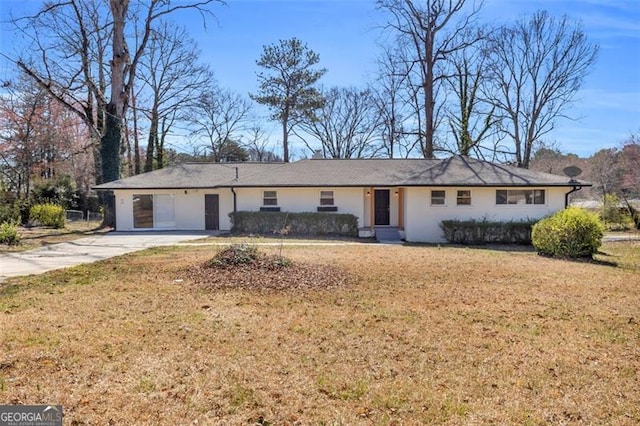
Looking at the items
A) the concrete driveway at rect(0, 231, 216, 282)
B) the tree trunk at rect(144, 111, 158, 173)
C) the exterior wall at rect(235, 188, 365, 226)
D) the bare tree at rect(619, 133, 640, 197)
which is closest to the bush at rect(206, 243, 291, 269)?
the concrete driveway at rect(0, 231, 216, 282)

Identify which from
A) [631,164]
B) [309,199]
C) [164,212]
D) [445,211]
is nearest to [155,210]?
[164,212]

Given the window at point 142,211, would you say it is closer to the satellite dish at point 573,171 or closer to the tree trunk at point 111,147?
the tree trunk at point 111,147

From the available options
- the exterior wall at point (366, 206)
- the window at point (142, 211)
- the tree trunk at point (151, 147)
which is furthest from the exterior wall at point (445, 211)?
the tree trunk at point (151, 147)

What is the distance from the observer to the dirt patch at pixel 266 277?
24.7 feet

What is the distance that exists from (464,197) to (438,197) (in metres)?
1.12

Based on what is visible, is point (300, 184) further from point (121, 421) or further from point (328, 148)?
point (328, 148)

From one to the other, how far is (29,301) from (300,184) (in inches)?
522

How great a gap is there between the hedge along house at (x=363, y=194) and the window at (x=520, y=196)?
4cm

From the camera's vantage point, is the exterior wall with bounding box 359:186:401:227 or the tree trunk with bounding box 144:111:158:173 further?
the tree trunk with bounding box 144:111:158:173

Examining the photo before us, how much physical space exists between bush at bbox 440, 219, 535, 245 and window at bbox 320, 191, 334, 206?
5506 millimetres

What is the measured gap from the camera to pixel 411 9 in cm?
2522

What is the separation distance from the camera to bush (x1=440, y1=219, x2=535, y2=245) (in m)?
16.4

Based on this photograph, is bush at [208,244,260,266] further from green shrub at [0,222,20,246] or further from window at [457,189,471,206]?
window at [457,189,471,206]

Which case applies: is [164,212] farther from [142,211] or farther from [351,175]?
[351,175]
